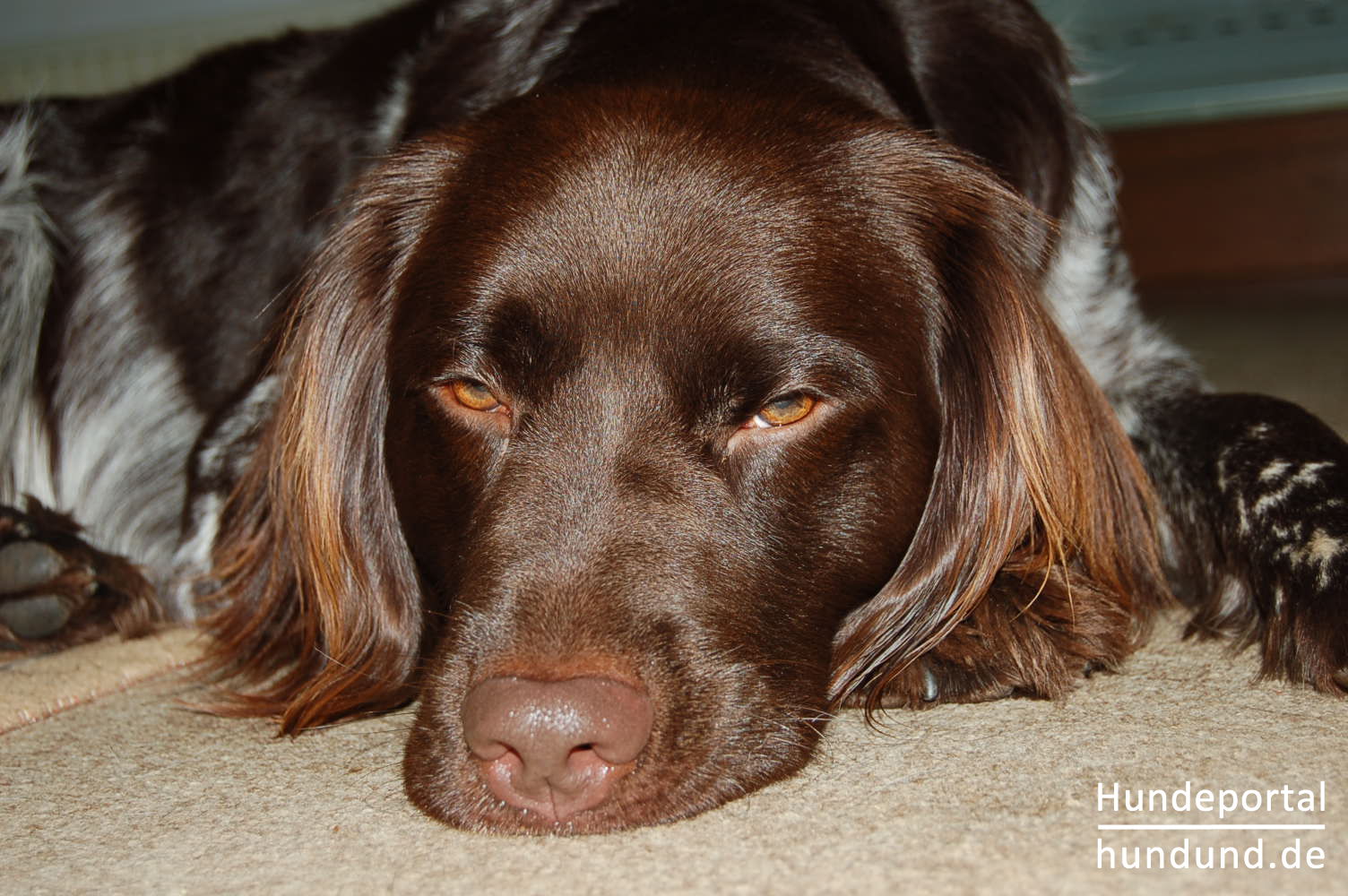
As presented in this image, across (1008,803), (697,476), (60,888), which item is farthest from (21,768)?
(1008,803)

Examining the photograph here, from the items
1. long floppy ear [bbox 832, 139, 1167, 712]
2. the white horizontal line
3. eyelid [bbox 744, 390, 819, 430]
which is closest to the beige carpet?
the white horizontal line

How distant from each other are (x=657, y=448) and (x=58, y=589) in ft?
4.17

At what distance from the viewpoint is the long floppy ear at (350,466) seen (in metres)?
2.10

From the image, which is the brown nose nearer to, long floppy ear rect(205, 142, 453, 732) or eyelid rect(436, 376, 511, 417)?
eyelid rect(436, 376, 511, 417)

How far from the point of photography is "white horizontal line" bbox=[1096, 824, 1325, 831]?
1.31 m

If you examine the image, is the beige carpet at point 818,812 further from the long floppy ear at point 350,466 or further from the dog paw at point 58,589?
the dog paw at point 58,589

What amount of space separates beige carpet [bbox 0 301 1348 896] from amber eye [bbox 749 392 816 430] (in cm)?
39

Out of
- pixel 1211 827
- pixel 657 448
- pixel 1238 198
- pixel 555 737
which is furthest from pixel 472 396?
pixel 1238 198

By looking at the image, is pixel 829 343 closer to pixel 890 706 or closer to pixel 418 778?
pixel 890 706

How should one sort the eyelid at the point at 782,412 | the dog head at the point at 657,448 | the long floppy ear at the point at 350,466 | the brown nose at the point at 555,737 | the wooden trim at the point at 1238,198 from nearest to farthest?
the brown nose at the point at 555,737
the dog head at the point at 657,448
the eyelid at the point at 782,412
the long floppy ear at the point at 350,466
the wooden trim at the point at 1238,198

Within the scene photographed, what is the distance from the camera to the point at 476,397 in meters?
1.82

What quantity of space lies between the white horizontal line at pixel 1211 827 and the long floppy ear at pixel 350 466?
1.05 metres

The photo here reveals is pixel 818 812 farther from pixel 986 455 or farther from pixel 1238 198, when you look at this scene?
pixel 1238 198

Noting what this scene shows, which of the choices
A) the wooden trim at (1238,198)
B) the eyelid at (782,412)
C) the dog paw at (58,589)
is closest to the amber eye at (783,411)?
the eyelid at (782,412)
